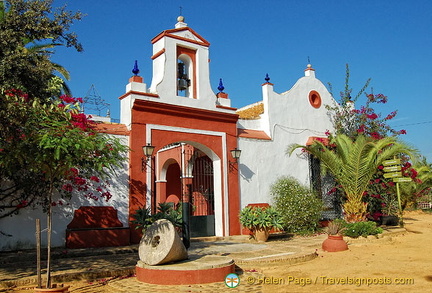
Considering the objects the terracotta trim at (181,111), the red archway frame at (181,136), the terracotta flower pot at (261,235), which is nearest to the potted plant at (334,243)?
the terracotta flower pot at (261,235)

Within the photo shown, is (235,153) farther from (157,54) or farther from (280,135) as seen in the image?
(157,54)

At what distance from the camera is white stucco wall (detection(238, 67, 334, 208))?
13.1m

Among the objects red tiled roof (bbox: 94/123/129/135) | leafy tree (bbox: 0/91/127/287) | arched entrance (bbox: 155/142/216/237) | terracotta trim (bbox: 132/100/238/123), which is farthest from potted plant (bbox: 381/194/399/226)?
leafy tree (bbox: 0/91/127/287)

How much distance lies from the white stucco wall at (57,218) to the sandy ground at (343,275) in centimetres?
363

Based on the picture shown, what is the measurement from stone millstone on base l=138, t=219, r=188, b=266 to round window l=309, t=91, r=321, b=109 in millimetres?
10736

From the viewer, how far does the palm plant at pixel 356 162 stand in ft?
42.3

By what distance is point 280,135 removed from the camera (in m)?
14.2

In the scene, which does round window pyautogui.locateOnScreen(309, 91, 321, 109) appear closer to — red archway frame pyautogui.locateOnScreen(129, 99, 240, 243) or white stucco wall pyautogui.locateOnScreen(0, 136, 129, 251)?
red archway frame pyautogui.locateOnScreen(129, 99, 240, 243)

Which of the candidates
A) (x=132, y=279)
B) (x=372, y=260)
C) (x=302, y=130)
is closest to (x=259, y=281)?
(x=132, y=279)

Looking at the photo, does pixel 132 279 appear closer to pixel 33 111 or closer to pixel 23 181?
pixel 33 111

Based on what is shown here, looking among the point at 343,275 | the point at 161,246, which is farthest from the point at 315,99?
the point at 161,246

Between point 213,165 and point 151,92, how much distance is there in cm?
313

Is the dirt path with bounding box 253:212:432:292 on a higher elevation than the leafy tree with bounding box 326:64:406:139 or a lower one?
lower

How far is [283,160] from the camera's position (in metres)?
14.1
